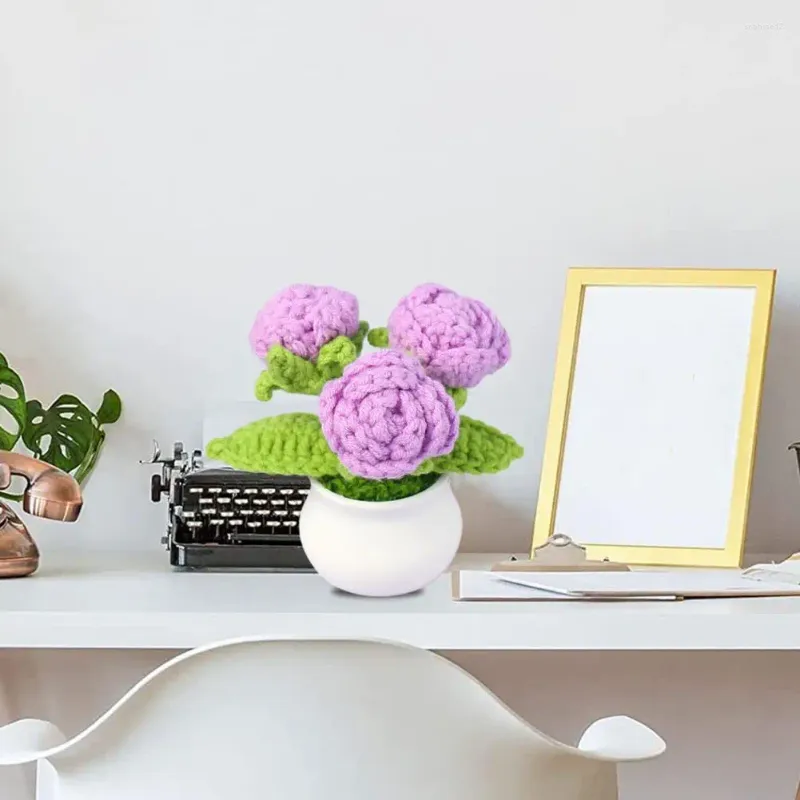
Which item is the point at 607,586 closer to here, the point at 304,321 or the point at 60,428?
the point at 304,321

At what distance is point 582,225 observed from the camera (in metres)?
1.41

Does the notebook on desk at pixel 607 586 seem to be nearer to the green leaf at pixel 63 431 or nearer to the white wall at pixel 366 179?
the white wall at pixel 366 179

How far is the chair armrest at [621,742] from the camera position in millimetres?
744

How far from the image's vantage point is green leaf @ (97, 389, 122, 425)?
136 cm

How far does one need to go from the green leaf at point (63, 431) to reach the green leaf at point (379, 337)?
42 centimetres

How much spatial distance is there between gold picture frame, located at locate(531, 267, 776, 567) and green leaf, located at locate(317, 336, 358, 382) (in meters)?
0.36

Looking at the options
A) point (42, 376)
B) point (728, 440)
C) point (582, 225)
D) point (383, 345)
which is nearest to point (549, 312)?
point (582, 225)

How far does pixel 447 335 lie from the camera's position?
101cm

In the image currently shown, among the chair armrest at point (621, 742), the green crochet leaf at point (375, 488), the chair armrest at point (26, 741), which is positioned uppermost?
the green crochet leaf at point (375, 488)

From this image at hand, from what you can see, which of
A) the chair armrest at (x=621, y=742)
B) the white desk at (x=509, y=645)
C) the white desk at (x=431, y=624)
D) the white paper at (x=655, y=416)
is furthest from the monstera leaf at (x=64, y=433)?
the chair armrest at (x=621, y=742)

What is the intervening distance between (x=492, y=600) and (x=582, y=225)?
0.61 meters

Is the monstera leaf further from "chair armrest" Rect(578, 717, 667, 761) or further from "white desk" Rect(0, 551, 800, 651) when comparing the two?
"chair armrest" Rect(578, 717, 667, 761)

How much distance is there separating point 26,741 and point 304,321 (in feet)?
1.41

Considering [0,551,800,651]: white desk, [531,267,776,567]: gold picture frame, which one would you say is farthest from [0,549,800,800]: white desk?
[531,267,776,567]: gold picture frame
